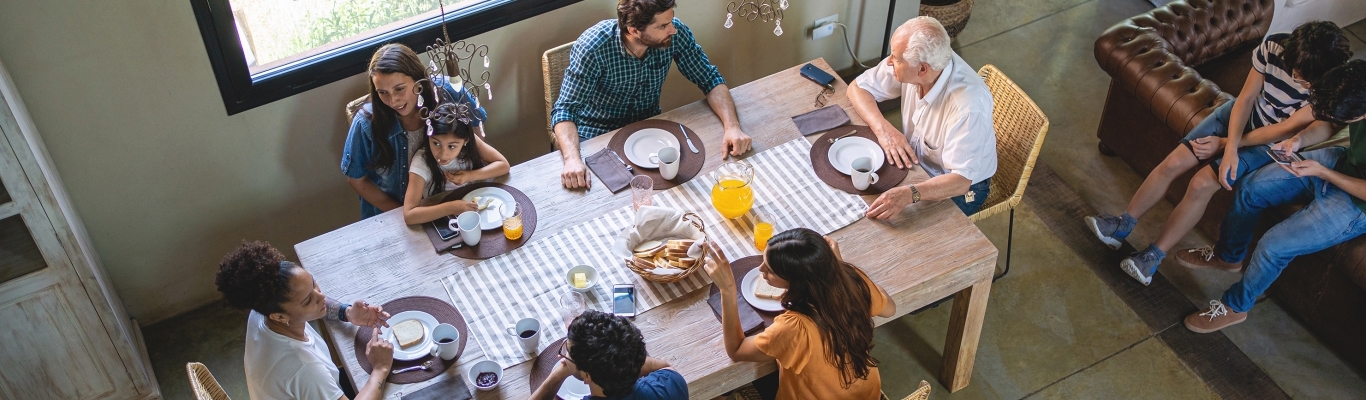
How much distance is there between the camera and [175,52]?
131 inches

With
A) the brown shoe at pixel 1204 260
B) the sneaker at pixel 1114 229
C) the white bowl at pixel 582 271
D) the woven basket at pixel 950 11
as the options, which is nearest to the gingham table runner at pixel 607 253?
the white bowl at pixel 582 271

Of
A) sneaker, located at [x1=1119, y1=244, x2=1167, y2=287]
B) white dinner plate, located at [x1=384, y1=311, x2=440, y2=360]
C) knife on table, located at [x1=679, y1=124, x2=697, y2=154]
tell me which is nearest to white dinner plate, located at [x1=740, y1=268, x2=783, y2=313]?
knife on table, located at [x1=679, y1=124, x2=697, y2=154]

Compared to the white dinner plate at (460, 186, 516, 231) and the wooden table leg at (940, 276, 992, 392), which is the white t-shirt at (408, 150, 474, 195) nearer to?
the white dinner plate at (460, 186, 516, 231)

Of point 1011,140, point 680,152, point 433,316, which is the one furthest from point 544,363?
point 1011,140

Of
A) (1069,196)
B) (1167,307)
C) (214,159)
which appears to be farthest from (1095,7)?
(214,159)

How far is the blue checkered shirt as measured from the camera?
3.72m

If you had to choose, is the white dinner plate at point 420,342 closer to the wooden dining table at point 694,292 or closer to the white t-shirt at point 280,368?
the wooden dining table at point 694,292

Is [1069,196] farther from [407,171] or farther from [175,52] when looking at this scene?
[175,52]

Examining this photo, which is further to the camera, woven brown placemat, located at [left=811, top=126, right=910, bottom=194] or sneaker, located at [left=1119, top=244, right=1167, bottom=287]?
sneaker, located at [left=1119, top=244, right=1167, bottom=287]

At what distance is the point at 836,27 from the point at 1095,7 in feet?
5.95

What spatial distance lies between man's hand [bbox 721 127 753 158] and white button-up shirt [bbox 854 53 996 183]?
607 millimetres

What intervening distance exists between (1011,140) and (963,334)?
814mm

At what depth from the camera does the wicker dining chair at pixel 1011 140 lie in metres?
3.66

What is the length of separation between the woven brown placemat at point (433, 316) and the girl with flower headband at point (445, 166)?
329mm
